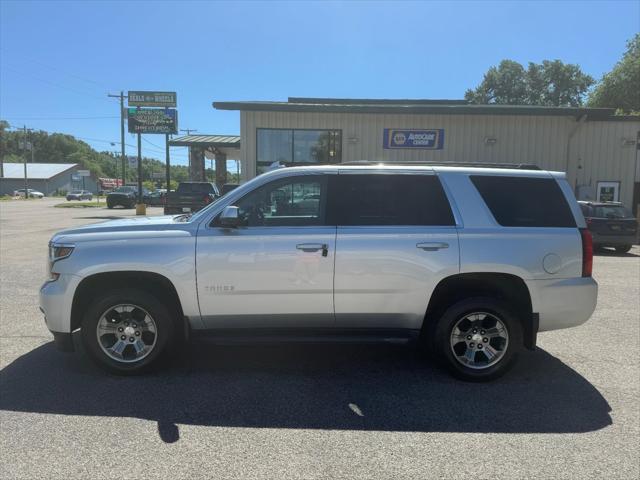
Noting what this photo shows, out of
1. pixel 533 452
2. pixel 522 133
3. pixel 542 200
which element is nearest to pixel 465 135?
pixel 522 133

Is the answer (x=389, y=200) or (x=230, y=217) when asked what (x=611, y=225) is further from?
(x=230, y=217)

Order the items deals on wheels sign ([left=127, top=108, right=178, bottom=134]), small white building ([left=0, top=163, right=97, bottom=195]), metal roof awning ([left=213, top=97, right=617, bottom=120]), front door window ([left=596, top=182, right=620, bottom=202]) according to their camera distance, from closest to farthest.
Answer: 1. metal roof awning ([left=213, top=97, right=617, bottom=120])
2. front door window ([left=596, top=182, right=620, bottom=202])
3. deals on wheels sign ([left=127, top=108, right=178, bottom=134])
4. small white building ([left=0, top=163, right=97, bottom=195])

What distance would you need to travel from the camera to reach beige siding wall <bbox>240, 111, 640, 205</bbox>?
16.3 metres

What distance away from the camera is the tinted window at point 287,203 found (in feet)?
13.9

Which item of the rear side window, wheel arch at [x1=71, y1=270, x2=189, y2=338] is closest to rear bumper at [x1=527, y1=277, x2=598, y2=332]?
the rear side window

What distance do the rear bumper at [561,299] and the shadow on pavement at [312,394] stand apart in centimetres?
60

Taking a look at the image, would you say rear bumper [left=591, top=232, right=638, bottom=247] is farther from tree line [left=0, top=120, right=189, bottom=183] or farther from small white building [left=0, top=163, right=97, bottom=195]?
tree line [left=0, top=120, right=189, bottom=183]

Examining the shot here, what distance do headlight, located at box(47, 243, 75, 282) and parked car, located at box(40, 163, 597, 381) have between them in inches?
0.7

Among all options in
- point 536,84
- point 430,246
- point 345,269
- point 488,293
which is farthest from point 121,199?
point 536,84

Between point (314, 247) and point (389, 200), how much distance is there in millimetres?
825

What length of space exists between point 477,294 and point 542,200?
105cm

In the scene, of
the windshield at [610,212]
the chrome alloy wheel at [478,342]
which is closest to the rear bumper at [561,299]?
the chrome alloy wheel at [478,342]

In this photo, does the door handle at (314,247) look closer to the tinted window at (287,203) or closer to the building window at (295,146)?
the tinted window at (287,203)

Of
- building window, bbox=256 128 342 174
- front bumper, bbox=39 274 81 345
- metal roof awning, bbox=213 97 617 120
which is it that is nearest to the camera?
front bumper, bbox=39 274 81 345
